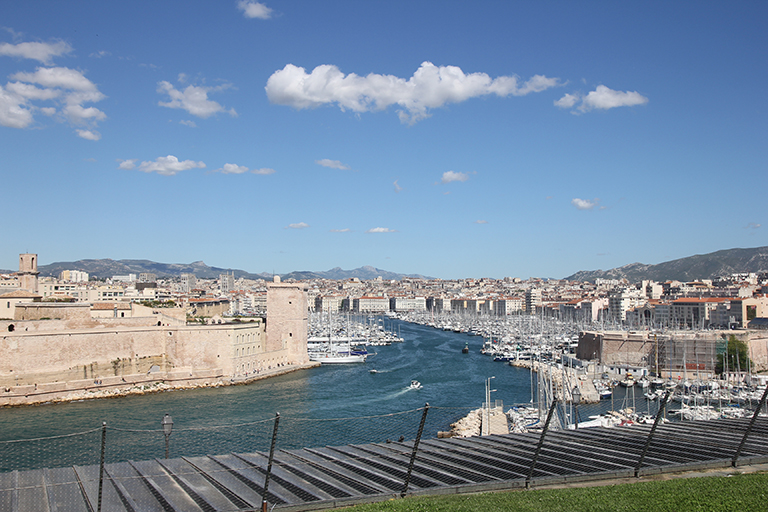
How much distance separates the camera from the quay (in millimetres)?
3340

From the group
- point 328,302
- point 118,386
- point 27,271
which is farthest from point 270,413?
point 328,302

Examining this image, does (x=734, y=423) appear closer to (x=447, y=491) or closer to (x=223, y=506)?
(x=447, y=491)

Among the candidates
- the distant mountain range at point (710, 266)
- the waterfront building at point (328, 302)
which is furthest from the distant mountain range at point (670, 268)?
the waterfront building at point (328, 302)

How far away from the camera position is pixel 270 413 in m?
15.4

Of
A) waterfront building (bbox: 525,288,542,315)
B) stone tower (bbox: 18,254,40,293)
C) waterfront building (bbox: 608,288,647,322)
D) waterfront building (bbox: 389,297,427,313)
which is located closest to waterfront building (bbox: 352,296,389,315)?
waterfront building (bbox: 389,297,427,313)

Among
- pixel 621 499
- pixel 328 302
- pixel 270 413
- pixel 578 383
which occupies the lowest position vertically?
pixel 270 413

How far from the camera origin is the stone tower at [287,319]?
82.5 ft

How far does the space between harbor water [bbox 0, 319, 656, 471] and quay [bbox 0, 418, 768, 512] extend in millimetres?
2221

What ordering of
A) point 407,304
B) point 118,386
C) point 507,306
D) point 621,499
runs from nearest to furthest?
point 621,499
point 118,386
point 507,306
point 407,304

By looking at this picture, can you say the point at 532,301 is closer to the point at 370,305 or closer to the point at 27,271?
the point at 370,305

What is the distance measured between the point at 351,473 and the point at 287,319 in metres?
21.7

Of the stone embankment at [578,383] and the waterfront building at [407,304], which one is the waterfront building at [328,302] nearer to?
the waterfront building at [407,304]

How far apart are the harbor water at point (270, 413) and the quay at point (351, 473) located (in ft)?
7.29

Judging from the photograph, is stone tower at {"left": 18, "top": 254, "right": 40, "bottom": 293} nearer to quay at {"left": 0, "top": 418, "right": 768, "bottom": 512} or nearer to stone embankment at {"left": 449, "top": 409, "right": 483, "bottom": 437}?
stone embankment at {"left": 449, "top": 409, "right": 483, "bottom": 437}
